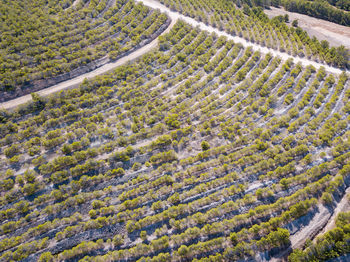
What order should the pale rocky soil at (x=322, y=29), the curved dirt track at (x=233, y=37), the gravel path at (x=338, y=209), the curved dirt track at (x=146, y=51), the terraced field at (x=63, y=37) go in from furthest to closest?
the pale rocky soil at (x=322, y=29) < the curved dirt track at (x=233, y=37) < the terraced field at (x=63, y=37) < the curved dirt track at (x=146, y=51) < the gravel path at (x=338, y=209)

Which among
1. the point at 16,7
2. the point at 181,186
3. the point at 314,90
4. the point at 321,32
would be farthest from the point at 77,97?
the point at 321,32

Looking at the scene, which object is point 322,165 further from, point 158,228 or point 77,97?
point 77,97

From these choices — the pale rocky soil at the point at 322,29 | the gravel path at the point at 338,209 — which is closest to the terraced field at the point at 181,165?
the gravel path at the point at 338,209

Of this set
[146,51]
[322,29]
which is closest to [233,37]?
[146,51]

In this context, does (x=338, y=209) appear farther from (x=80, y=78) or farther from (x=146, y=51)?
(x=80, y=78)

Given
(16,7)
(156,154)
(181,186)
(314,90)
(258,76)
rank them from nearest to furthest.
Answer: (181,186) → (156,154) → (314,90) → (258,76) → (16,7)

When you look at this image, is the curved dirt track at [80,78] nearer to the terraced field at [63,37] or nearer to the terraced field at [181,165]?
the terraced field at [63,37]

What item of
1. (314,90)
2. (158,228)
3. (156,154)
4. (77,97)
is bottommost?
(158,228)
